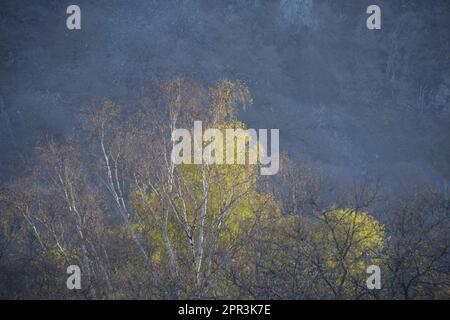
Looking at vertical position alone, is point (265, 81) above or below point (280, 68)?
below

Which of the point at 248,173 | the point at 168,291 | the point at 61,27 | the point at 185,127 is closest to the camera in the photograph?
the point at 168,291

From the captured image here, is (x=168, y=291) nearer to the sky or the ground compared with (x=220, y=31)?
nearer to the ground

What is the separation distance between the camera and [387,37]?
62781mm

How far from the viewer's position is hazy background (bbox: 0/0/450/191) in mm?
47156

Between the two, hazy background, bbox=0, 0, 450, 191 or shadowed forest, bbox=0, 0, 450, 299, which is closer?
shadowed forest, bbox=0, 0, 450, 299

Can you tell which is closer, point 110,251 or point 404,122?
point 110,251

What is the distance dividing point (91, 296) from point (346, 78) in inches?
2044

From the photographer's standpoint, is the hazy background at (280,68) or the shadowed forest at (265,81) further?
the hazy background at (280,68)

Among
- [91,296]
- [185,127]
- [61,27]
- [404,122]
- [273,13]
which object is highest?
[273,13]

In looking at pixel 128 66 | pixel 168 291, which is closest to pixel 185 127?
pixel 168 291

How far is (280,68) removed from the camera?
58.2m

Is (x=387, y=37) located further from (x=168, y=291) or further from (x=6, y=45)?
(x=168, y=291)

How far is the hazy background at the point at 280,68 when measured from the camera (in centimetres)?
4716

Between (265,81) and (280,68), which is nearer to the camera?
(265,81)
